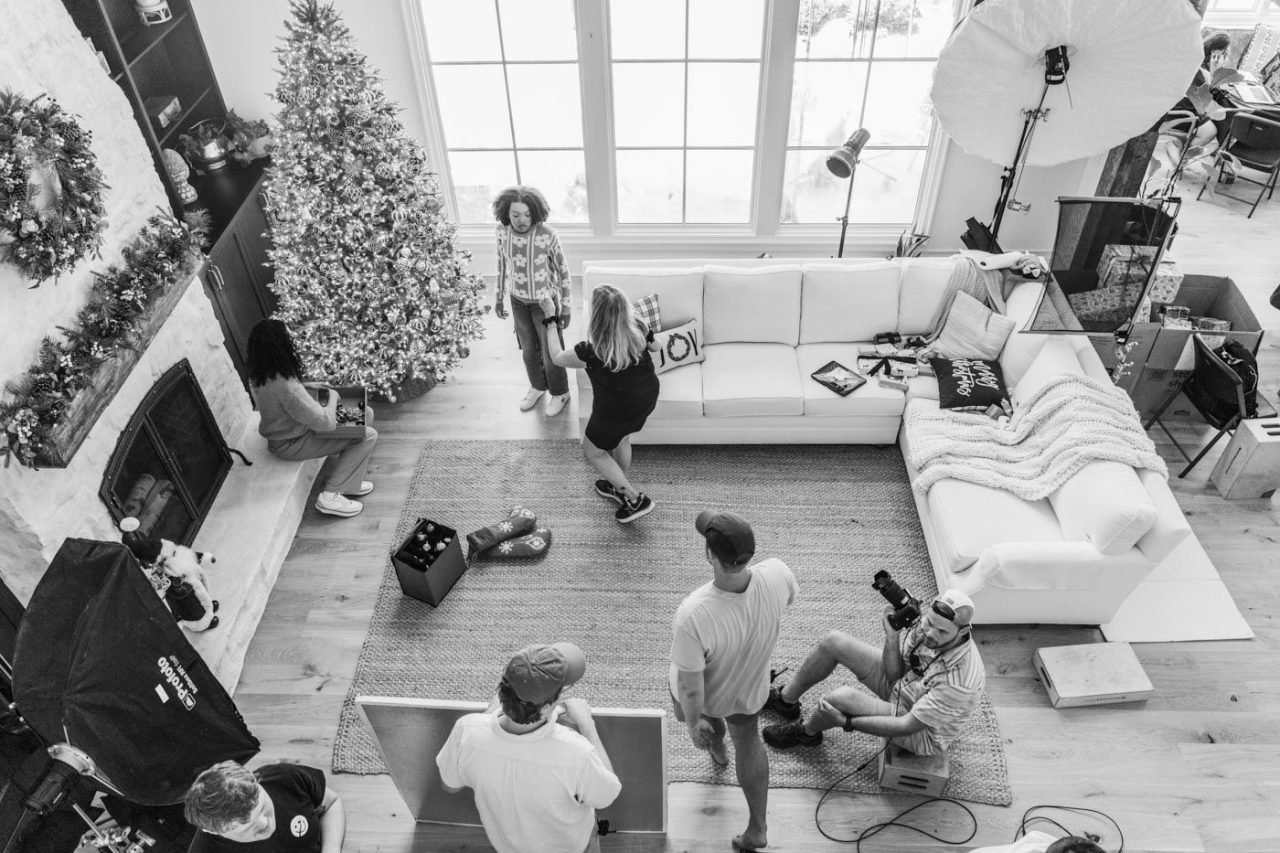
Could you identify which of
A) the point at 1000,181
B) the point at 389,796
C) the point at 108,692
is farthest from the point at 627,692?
the point at 1000,181

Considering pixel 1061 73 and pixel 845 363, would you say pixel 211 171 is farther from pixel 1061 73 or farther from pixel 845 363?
pixel 1061 73

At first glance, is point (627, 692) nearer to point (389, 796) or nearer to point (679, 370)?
point (389, 796)

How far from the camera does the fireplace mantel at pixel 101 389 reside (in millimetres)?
3117

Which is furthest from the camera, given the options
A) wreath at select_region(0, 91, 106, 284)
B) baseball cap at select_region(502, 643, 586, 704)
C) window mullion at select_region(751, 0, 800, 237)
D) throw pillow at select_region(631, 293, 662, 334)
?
window mullion at select_region(751, 0, 800, 237)

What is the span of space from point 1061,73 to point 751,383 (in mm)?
2060

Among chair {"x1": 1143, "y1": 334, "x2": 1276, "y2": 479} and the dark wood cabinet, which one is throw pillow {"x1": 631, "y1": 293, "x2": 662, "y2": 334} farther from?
chair {"x1": 1143, "y1": 334, "x2": 1276, "y2": 479}

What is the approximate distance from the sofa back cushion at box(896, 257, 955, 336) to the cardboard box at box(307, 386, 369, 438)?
3.00 metres

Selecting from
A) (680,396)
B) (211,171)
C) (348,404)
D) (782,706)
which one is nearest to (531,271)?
(680,396)

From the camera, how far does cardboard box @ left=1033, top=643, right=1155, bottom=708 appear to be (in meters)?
3.55

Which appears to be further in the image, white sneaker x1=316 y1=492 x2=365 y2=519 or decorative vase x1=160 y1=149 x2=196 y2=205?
decorative vase x1=160 y1=149 x2=196 y2=205

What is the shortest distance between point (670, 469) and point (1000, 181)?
303cm

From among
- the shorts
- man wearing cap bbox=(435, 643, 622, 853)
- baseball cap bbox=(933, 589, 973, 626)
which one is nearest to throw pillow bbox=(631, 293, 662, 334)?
the shorts

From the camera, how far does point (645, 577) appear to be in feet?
13.6

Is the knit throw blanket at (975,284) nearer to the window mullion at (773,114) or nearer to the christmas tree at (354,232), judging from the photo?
the window mullion at (773,114)
